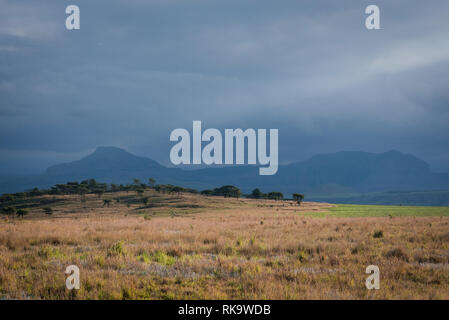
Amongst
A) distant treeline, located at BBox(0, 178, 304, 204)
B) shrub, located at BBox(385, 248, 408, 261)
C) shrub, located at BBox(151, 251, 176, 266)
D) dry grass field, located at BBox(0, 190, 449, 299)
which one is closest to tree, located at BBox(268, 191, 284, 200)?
distant treeline, located at BBox(0, 178, 304, 204)

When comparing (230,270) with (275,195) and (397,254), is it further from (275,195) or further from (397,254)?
(275,195)

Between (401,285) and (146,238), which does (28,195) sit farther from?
(401,285)

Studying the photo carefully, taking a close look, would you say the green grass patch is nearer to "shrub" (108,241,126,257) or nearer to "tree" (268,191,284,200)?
"shrub" (108,241,126,257)

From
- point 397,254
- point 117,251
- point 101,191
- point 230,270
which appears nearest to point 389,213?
point 397,254

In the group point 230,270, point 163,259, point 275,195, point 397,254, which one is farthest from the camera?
point 275,195

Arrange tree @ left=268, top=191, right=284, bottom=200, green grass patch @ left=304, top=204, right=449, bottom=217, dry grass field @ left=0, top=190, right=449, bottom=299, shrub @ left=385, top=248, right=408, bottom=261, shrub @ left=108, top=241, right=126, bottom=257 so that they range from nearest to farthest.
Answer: dry grass field @ left=0, top=190, right=449, bottom=299 < shrub @ left=385, top=248, right=408, bottom=261 < shrub @ left=108, top=241, right=126, bottom=257 < green grass patch @ left=304, top=204, right=449, bottom=217 < tree @ left=268, top=191, right=284, bottom=200

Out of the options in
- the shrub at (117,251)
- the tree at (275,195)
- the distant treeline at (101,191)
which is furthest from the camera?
the tree at (275,195)

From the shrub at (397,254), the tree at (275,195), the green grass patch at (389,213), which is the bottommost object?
the tree at (275,195)

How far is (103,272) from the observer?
1065 centimetres

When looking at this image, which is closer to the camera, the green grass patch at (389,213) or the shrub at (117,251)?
the shrub at (117,251)

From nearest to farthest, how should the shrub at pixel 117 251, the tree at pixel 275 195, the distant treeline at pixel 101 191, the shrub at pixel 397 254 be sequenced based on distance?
the shrub at pixel 397 254 → the shrub at pixel 117 251 → the distant treeline at pixel 101 191 → the tree at pixel 275 195

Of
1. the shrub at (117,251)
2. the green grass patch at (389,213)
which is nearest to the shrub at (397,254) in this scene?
the shrub at (117,251)

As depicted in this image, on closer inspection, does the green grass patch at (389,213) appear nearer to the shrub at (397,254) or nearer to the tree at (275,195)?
the shrub at (397,254)

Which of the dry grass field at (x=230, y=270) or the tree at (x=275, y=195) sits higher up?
the dry grass field at (x=230, y=270)
